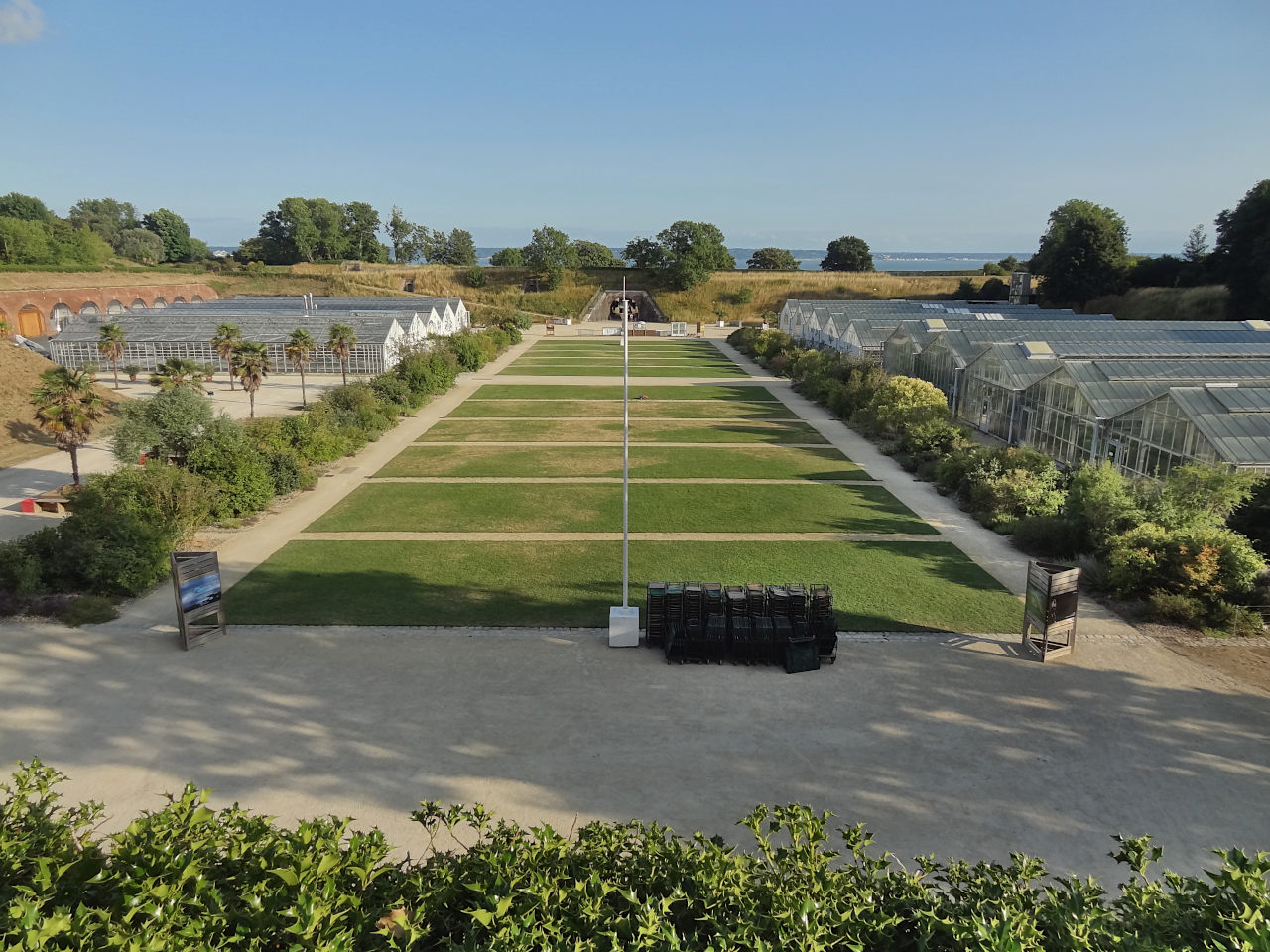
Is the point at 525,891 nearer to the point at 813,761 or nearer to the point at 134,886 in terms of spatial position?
the point at 134,886

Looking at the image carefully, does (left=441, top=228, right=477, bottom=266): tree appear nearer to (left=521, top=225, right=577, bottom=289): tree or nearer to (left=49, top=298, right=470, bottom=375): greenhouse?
(left=521, top=225, right=577, bottom=289): tree

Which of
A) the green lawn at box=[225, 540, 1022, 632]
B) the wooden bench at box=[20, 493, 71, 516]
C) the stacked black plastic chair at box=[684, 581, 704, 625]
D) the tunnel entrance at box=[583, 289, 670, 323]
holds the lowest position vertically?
the green lawn at box=[225, 540, 1022, 632]

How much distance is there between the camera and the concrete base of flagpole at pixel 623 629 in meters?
15.3

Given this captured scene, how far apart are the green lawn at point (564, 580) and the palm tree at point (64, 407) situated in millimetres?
10979

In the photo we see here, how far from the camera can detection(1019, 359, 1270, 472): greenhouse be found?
2580cm

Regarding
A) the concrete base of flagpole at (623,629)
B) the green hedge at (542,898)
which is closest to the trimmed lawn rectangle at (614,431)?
the concrete base of flagpole at (623,629)

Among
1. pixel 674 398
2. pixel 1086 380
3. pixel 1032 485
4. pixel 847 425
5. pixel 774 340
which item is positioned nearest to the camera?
pixel 1032 485

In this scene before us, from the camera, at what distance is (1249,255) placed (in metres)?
52.5

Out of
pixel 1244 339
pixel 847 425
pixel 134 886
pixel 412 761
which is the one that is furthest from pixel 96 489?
pixel 1244 339

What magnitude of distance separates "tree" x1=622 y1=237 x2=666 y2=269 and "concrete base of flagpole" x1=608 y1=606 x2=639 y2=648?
86.9 m

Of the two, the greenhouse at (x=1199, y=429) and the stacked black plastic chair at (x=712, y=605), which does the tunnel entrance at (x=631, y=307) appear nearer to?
the greenhouse at (x=1199, y=429)

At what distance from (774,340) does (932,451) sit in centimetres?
3334

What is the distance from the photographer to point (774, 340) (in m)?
61.3

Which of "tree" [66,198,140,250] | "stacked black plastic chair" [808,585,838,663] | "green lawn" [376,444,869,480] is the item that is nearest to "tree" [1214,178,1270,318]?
"green lawn" [376,444,869,480]
